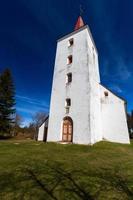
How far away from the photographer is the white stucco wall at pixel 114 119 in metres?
15.5

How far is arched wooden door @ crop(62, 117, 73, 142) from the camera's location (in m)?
14.0

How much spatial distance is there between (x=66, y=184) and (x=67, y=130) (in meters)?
9.59

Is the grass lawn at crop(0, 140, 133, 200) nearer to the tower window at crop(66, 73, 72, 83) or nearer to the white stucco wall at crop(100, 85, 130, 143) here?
the white stucco wall at crop(100, 85, 130, 143)

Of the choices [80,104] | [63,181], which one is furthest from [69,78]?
[63,181]

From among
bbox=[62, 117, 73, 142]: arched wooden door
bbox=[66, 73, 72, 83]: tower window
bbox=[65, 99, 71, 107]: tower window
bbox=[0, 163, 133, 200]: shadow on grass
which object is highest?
bbox=[66, 73, 72, 83]: tower window

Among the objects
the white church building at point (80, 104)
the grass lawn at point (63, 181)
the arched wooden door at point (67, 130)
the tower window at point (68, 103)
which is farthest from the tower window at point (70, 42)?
the grass lawn at point (63, 181)

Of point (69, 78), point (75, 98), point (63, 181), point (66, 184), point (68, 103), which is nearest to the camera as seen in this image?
point (66, 184)

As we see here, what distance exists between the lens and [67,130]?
563 inches

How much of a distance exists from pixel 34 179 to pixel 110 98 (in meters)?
14.8

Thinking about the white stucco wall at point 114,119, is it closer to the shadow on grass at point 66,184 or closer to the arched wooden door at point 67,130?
the arched wooden door at point 67,130

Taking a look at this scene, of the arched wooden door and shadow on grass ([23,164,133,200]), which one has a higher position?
the arched wooden door

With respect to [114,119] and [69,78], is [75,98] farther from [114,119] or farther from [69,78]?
[114,119]

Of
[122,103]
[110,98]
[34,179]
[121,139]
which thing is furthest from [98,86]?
[34,179]

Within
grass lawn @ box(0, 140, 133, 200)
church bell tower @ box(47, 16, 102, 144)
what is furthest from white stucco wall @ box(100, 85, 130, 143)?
grass lawn @ box(0, 140, 133, 200)
